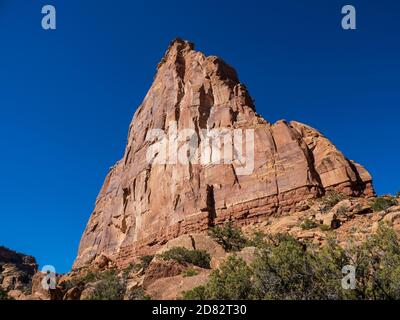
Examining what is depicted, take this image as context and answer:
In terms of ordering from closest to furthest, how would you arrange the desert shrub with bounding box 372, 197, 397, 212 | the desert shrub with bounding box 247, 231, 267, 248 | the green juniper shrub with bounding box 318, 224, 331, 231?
the desert shrub with bounding box 247, 231, 267, 248
the green juniper shrub with bounding box 318, 224, 331, 231
the desert shrub with bounding box 372, 197, 397, 212

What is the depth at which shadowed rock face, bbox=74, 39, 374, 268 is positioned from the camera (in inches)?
1901

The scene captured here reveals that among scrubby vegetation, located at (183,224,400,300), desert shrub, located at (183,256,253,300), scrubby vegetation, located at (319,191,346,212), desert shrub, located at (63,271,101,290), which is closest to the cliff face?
desert shrub, located at (63,271,101,290)

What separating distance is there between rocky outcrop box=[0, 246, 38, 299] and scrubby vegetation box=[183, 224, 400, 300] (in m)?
79.6

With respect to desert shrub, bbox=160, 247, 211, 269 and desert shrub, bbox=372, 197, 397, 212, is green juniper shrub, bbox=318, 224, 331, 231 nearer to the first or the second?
desert shrub, bbox=372, 197, 397, 212

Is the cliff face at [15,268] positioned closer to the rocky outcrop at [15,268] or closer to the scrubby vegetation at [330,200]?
the rocky outcrop at [15,268]

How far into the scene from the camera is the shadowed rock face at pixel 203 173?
Answer: 1901 inches

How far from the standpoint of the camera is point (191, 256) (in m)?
29.1

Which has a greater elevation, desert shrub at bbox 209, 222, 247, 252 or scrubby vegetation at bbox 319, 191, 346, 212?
scrubby vegetation at bbox 319, 191, 346, 212
